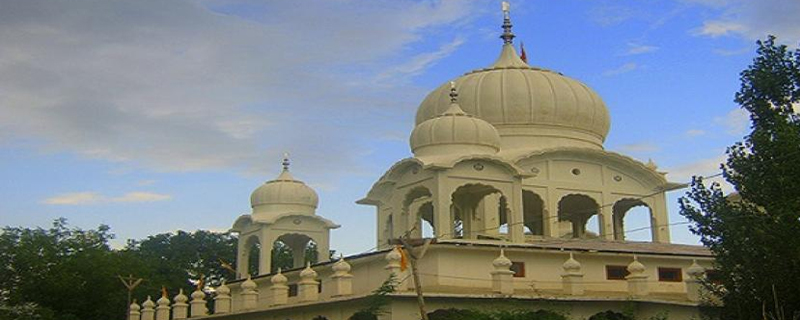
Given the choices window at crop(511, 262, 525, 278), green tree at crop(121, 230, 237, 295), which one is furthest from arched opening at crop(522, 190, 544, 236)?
green tree at crop(121, 230, 237, 295)

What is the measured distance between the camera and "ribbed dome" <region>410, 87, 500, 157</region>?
1166 inches

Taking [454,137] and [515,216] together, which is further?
[454,137]

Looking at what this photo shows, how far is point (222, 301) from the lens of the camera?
3197 centimetres

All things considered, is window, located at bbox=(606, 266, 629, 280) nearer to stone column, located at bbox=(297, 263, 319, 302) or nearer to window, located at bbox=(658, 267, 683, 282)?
window, located at bbox=(658, 267, 683, 282)

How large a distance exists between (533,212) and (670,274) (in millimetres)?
6236

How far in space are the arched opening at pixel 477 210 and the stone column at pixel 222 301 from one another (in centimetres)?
718

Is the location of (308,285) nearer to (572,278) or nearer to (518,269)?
(518,269)

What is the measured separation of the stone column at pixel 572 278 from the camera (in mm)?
26500

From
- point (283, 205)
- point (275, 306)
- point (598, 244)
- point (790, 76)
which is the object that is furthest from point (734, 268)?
point (283, 205)

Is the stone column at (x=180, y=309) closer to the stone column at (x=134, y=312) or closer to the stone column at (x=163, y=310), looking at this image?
the stone column at (x=163, y=310)

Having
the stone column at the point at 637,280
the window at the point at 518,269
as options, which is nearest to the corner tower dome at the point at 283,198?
the window at the point at 518,269

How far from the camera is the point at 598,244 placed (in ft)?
99.2

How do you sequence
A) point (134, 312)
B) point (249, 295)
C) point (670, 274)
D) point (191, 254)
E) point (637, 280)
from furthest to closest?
point (191, 254) < point (134, 312) < point (249, 295) < point (670, 274) < point (637, 280)

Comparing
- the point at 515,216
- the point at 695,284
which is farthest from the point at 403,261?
the point at 695,284
